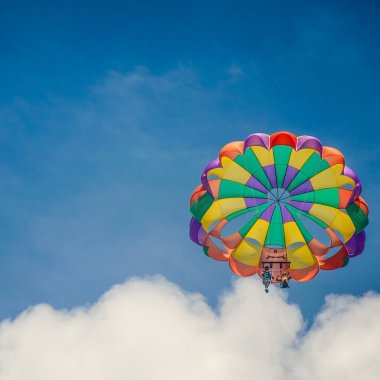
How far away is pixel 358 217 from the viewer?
1129 inches

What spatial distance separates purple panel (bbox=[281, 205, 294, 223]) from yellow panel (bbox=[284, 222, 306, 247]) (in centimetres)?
15

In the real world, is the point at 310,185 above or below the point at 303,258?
above

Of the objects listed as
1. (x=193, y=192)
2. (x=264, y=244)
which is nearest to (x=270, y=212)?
(x=264, y=244)

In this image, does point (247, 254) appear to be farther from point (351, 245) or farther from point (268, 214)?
point (351, 245)

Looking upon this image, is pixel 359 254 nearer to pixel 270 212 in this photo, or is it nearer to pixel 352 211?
pixel 352 211

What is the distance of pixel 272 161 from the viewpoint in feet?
96.5

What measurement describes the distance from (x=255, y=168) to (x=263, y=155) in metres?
0.65

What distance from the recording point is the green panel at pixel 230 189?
1166 inches

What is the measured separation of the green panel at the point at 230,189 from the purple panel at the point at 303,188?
2.07 metres

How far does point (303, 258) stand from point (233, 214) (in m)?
3.37

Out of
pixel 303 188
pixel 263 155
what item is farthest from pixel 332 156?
pixel 263 155

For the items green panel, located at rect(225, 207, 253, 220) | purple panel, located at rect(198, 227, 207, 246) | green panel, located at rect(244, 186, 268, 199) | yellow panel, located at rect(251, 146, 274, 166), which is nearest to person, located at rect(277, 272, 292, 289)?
green panel, located at rect(225, 207, 253, 220)

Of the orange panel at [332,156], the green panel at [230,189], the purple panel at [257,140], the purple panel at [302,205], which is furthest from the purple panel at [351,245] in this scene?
the purple panel at [257,140]

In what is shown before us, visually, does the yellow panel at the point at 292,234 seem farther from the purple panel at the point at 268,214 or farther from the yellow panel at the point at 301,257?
the purple panel at the point at 268,214
